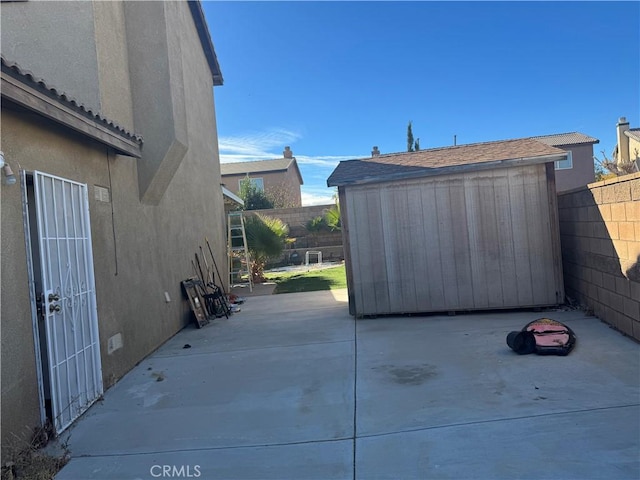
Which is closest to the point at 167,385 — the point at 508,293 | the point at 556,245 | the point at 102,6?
the point at 102,6

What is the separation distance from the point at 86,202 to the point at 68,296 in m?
1.08

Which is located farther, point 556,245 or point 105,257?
point 556,245

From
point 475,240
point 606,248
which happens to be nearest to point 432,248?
point 475,240

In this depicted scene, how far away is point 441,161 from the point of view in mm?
8102

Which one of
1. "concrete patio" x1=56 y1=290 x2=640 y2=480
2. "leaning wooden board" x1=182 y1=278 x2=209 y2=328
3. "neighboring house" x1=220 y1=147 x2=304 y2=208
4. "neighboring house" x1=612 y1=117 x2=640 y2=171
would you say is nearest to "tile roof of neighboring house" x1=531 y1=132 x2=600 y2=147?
"neighboring house" x1=612 y1=117 x2=640 y2=171

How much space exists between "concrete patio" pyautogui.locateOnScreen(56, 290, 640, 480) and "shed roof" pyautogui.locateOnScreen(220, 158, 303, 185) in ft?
102

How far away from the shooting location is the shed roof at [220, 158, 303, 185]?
3666 cm

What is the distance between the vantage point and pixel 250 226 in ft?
48.1

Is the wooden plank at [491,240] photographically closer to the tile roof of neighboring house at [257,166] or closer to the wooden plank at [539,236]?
the wooden plank at [539,236]

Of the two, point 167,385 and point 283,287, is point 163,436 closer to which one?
point 167,385

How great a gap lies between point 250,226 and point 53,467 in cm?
1150

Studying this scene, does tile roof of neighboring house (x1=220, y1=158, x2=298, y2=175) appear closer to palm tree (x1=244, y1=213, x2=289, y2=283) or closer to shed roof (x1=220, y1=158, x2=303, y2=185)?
shed roof (x1=220, y1=158, x2=303, y2=185)

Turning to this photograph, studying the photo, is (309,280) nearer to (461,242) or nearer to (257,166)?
(461,242)

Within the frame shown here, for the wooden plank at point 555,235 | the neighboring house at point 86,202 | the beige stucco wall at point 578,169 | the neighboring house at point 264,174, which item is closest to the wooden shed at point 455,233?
the wooden plank at point 555,235
